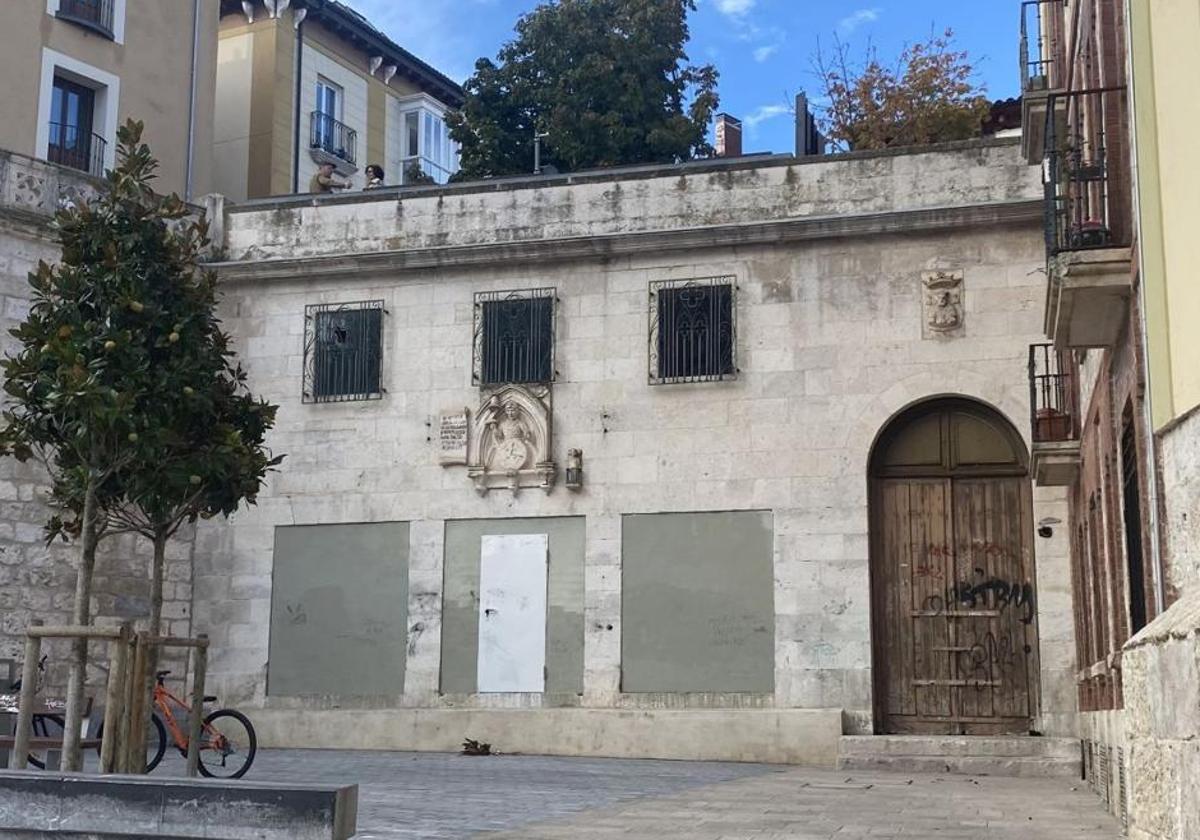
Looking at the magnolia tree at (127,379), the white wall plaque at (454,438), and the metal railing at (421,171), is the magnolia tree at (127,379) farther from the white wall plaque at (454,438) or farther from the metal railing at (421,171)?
the metal railing at (421,171)

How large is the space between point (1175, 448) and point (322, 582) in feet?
45.9

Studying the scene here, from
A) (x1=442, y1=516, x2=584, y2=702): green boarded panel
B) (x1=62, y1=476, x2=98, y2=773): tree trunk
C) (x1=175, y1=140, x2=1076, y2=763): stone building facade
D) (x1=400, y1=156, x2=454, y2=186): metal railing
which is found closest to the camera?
(x1=62, y1=476, x2=98, y2=773): tree trunk

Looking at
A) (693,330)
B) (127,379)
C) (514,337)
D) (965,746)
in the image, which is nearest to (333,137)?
(514,337)

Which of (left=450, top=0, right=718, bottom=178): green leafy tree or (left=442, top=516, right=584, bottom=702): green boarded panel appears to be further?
(left=450, top=0, right=718, bottom=178): green leafy tree

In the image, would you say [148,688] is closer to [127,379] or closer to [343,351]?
[127,379]

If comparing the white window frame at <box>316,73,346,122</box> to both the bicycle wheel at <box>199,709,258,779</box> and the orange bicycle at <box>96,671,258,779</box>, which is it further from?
the orange bicycle at <box>96,671,258,779</box>

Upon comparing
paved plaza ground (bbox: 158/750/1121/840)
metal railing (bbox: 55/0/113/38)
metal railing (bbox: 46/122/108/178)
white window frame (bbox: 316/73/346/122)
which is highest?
white window frame (bbox: 316/73/346/122)

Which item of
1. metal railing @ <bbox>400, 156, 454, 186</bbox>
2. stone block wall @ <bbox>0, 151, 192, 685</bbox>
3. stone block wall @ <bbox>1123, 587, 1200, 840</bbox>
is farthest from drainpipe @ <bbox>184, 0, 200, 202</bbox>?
stone block wall @ <bbox>1123, 587, 1200, 840</bbox>

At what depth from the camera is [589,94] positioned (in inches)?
1303

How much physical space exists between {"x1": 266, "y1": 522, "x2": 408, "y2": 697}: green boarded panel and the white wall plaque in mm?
1061

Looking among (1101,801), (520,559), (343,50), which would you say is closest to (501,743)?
(520,559)

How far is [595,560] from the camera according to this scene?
63.7 ft

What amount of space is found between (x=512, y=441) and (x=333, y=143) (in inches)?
697

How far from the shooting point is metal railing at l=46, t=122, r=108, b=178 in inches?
1105
